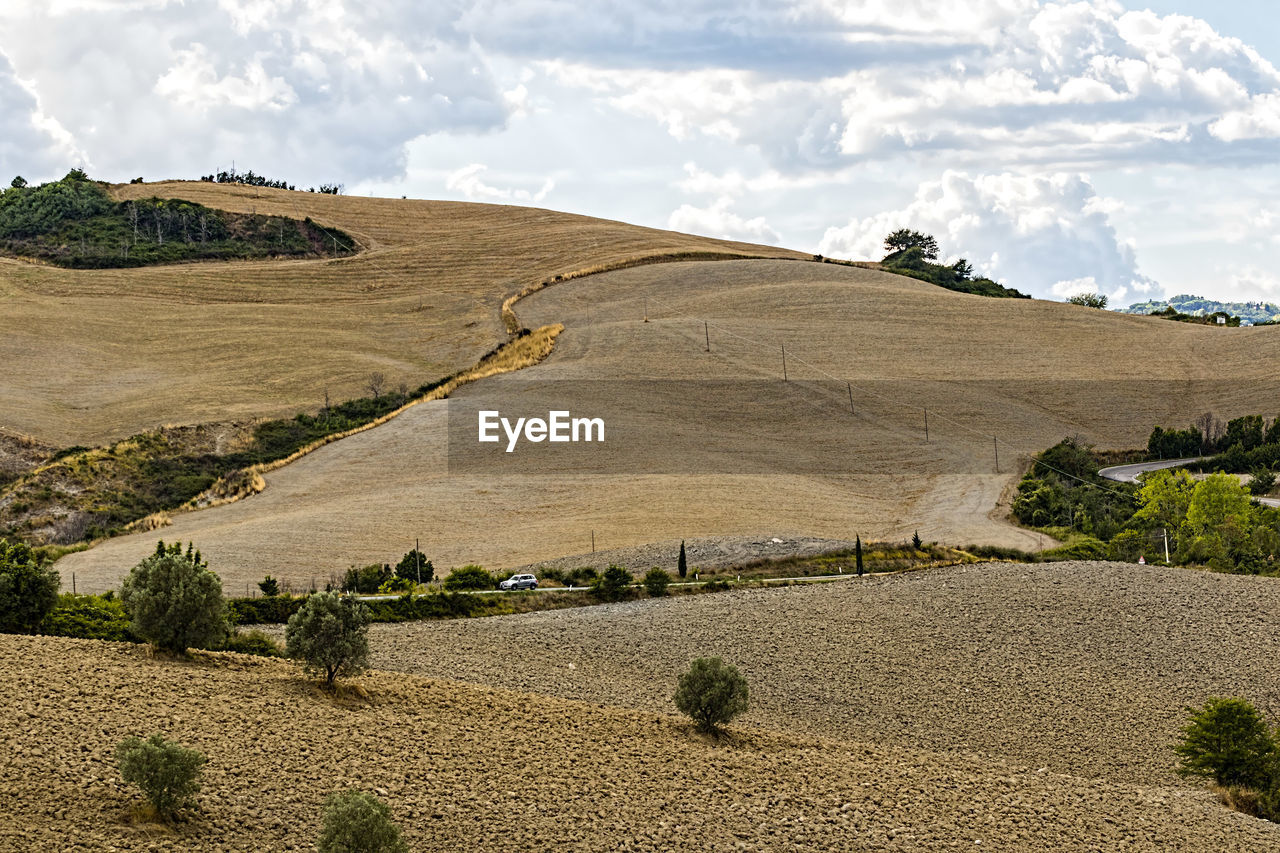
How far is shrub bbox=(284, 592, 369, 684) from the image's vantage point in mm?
21547

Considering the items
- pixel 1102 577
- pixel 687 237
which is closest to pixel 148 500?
pixel 1102 577

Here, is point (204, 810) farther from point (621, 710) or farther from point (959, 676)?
point (959, 676)

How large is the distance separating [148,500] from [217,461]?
21.3 ft

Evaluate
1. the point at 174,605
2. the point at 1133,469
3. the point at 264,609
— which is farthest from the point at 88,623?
the point at 1133,469

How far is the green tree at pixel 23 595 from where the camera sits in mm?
23844

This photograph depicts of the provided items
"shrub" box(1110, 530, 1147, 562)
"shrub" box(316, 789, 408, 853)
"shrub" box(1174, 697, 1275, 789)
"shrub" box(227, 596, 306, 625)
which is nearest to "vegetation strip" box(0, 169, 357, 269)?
"shrub" box(1110, 530, 1147, 562)

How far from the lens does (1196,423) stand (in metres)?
78.8

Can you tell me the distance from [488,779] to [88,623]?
1010 cm

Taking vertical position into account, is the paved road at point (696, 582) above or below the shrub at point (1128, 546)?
below

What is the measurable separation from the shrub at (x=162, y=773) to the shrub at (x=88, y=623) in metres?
7.79

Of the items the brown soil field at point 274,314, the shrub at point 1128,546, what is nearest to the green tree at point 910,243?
the brown soil field at point 274,314

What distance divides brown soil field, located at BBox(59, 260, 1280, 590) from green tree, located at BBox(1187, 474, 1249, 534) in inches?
273

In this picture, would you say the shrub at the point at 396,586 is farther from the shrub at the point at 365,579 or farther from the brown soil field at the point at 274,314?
the brown soil field at the point at 274,314

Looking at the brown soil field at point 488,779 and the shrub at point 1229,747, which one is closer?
the brown soil field at point 488,779
